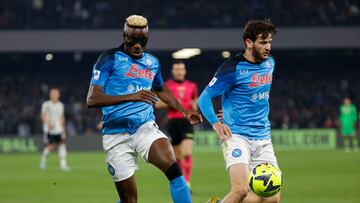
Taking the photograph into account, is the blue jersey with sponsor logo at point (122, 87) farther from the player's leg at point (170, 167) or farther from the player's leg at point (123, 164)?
the player's leg at point (170, 167)

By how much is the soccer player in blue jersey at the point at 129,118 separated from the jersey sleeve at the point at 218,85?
0.61m

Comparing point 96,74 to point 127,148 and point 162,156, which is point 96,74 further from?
point 162,156

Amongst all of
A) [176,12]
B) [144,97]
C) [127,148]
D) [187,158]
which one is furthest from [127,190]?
[176,12]

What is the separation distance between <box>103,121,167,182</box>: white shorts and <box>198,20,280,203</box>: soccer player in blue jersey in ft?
2.37

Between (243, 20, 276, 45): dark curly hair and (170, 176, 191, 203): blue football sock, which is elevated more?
(243, 20, 276, 45): dark curly hair

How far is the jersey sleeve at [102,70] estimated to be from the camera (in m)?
8.36

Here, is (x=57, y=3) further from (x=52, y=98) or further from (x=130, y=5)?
(x=52, y=98)

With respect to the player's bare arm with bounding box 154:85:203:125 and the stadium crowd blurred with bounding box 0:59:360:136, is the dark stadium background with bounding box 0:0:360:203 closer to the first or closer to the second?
the stadium crowd blurred with bounding box 0:59:360:136

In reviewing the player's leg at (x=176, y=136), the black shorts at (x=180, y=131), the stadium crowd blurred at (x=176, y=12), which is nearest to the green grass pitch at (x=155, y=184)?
the player's leg at (x=176, y=136)

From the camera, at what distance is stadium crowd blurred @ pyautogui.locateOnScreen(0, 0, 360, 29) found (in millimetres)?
39188

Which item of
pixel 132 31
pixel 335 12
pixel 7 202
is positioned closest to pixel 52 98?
pixel 7 202

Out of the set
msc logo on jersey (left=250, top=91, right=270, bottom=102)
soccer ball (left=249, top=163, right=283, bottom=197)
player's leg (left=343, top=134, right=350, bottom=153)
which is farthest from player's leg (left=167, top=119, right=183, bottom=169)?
player's leg (left=343, top=134, right=350, bottom=153)

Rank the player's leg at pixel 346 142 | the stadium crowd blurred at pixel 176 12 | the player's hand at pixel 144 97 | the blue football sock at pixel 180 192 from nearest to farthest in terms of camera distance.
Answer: the player's hand at pixel 144 97
the blue football sock at pixel 180 192
the player's leg at pixel 346 142
the stadium crowd blurred at pixel 176 12

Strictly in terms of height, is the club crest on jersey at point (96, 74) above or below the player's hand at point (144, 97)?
above
